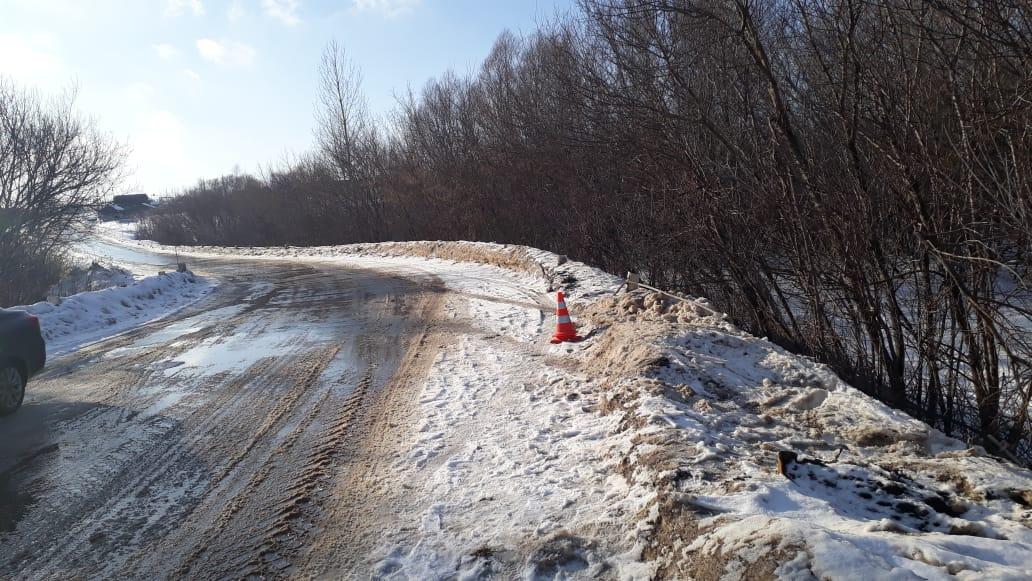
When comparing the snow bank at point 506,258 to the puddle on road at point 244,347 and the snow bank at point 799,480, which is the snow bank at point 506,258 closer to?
the puddle on road at point 244,347

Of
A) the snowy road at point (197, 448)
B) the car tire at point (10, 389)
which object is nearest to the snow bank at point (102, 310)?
the snowy road at point (197, 448)

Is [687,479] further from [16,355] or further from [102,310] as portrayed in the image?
[102,310]

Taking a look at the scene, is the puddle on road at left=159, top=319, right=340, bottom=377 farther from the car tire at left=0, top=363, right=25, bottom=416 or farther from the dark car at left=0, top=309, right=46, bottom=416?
the car tire at left=0, top=363, right=25, bottom=416

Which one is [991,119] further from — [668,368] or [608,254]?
[608,254]

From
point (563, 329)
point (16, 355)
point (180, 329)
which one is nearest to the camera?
point (16, 355)

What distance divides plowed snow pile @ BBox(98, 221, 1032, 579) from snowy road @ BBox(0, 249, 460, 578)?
672 mm

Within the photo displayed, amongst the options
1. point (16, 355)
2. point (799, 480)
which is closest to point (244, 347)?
point (16, 355)

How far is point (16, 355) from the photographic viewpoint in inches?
305

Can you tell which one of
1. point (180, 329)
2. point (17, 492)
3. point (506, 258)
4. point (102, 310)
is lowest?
point (17, 492)

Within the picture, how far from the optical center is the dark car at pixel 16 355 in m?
7.40

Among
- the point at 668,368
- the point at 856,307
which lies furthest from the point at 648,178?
the point at 668,368

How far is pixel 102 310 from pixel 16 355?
8403 millimetres

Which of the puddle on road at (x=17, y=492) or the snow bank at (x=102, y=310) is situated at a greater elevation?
the snow bank at (x=102, y=310)

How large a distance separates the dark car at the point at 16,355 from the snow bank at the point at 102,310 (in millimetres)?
2420
